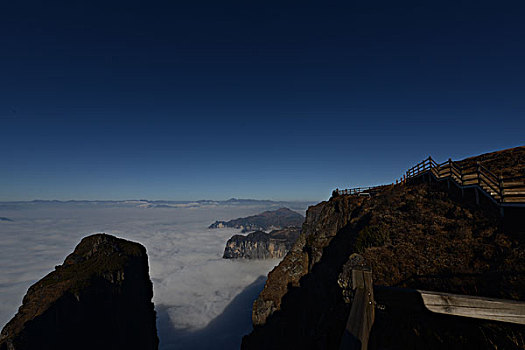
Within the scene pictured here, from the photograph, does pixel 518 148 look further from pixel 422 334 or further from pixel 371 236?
pixel 422 334

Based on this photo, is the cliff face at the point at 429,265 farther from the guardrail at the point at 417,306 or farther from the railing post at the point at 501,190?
the guardrail at the point at 417,306

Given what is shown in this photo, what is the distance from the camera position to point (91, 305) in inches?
1756

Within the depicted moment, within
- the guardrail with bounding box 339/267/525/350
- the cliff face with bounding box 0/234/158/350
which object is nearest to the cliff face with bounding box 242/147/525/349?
the guardrail with bounding box 339/267/525/350

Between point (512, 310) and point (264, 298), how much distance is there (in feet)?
170

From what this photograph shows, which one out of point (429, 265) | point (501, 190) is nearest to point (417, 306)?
point (429, 265)

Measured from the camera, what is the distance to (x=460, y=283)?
388 inches

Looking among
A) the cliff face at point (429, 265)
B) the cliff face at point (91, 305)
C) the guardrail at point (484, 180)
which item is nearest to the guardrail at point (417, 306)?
the cliff face at point (429, 265)

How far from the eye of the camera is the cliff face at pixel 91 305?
36522 mm

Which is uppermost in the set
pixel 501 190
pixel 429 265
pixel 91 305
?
pixel 501 190

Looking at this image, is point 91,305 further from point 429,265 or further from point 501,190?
point 501,190

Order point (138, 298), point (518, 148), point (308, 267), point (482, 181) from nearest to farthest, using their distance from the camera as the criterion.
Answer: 1. point (482, 181)
2. point (518, 148)
3. point (308, 267)
4. point (138, 298)

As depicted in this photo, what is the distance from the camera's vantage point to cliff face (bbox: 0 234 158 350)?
36.5 metres

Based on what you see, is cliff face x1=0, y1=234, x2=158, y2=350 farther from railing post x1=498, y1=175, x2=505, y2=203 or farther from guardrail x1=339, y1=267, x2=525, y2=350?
railing post x1=498, y1=175, x2=505, y2=203

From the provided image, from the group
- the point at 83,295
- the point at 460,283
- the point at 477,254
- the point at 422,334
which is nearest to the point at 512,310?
the point at 422,334
